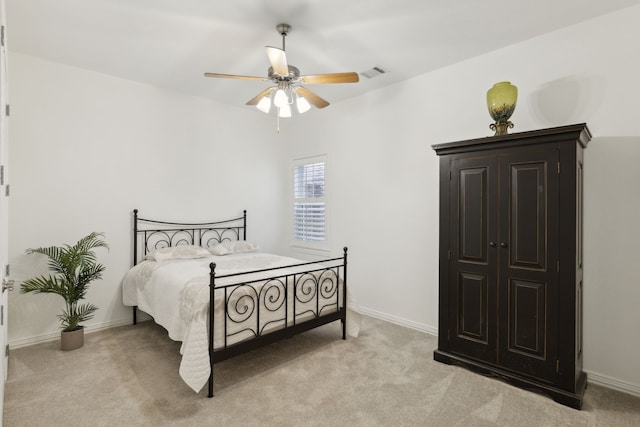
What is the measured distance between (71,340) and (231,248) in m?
1.84

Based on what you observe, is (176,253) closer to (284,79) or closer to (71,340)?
(71,340)

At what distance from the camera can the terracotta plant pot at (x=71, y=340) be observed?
310cm

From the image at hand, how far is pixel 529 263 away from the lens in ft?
8.17

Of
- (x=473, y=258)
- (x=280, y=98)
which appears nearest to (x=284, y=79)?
(x=280, y=98)

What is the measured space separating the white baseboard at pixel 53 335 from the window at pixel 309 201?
2562mm

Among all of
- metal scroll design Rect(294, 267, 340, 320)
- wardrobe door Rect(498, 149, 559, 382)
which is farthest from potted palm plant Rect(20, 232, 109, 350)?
wardrobe door Rect(498, 149, 559, 382)

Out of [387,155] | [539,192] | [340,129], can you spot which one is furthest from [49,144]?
[539,192]

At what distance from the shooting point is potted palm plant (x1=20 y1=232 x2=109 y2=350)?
3.10m

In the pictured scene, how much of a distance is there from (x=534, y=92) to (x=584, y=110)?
1.39 feet

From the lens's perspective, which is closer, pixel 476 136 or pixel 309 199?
pixel 476 136

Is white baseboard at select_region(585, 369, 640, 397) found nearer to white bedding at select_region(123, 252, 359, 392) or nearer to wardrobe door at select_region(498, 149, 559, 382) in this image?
wardrobe door at select_region(498, 149, 559, 382)

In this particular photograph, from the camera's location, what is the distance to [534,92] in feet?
9.67

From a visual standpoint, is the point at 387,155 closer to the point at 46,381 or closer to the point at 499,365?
the point at 499,365

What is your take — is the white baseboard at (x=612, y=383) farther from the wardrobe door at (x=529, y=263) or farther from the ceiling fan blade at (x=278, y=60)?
the ceiling fan blade at (x=278, y=60)
